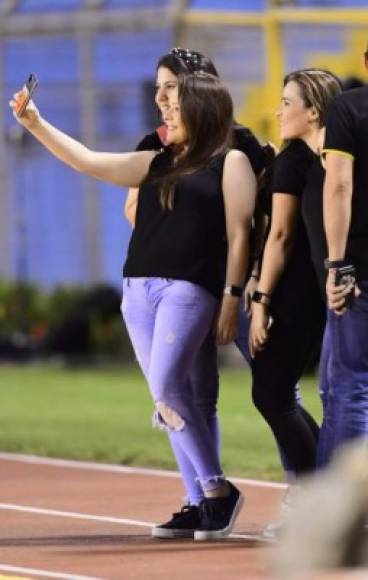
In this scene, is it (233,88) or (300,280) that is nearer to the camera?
(300,280)

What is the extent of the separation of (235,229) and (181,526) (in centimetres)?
140

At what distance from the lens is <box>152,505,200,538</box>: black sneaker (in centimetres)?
880

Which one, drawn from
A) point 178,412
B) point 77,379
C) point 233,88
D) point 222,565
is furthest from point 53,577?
point 233,88

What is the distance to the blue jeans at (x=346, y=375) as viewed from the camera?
7965mm

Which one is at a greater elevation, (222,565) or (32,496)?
(222,565)

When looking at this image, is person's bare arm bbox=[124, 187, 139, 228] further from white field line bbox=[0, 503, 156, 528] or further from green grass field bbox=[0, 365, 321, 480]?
green grass field bbox=[0, 365, 321, 480]

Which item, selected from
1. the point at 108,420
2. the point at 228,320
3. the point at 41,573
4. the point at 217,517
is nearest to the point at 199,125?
the point at 228,320

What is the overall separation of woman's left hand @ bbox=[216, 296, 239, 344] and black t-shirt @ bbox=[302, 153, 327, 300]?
0.42m

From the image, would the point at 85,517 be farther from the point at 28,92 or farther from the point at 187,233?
the point at 28,92

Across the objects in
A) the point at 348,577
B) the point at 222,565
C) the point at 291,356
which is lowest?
the point at 222,565

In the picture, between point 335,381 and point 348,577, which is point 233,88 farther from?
point 348,577

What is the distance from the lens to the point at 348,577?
4.67m

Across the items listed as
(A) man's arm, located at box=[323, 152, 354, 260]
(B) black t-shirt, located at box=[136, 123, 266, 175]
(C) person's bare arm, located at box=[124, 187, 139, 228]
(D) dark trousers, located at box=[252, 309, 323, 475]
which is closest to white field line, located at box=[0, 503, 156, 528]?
(D) dark trousers, located at box=[252, 309, 323, 475]

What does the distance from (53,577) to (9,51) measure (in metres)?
19.3
